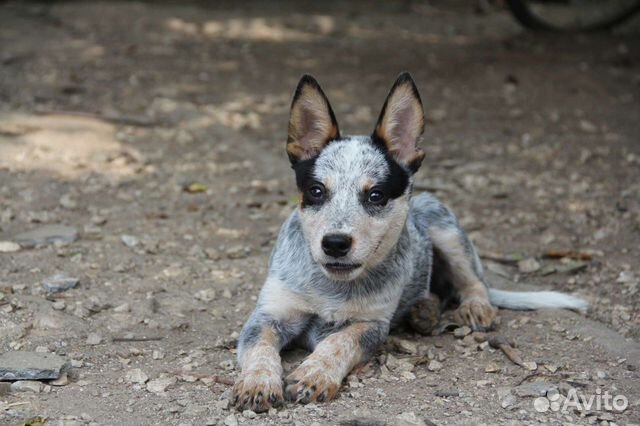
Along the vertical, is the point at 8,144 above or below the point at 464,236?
below

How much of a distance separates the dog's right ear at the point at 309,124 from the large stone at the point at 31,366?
1.64 meters

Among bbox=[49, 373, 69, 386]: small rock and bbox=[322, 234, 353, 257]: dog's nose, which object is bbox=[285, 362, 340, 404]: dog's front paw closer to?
bbox=[322, 234, 353, 257]: dog's nose

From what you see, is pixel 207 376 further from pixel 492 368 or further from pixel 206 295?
pixel 492 368

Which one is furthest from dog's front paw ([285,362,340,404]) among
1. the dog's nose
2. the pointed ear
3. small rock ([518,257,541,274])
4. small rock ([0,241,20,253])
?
small rock ([0,241,20,253])

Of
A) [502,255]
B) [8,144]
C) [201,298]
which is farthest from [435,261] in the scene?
[8,144]

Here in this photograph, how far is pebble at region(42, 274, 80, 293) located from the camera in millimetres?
5941

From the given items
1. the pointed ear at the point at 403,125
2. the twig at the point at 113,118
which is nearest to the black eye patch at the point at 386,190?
the pointed ear at the point at 403,125

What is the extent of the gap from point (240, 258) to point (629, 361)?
2.78 meters

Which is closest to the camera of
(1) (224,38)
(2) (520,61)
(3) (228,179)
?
(3) (228,179)

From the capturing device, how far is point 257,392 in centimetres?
446

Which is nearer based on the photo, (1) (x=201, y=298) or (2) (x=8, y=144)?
(1) (x=201, y=298)

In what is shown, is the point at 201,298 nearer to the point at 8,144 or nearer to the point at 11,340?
the point at 11,340

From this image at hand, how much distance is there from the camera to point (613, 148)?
9.40 m

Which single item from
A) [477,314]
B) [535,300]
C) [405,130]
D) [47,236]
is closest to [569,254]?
[535,300]
